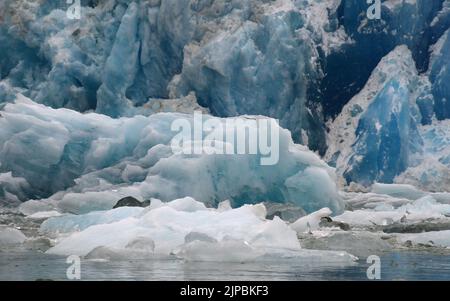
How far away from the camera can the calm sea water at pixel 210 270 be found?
723 centimetres

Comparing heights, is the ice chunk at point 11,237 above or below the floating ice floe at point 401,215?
below

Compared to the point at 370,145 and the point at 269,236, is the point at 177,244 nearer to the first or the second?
the point at 269,236

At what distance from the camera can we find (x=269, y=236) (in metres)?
9.79

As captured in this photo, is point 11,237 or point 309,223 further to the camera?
point 309,223

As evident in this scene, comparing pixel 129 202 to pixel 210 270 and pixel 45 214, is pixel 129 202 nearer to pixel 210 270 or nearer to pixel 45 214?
pixel 45 214

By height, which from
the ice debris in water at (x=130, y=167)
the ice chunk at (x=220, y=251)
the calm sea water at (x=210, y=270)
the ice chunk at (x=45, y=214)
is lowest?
the calm sea water at (x=210, y=270)

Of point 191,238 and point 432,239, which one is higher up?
point 432,239

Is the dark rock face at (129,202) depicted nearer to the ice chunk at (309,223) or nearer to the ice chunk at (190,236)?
the ice chunk at (190,236)

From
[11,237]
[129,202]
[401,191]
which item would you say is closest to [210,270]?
[11,237]

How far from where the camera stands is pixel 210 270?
783cm

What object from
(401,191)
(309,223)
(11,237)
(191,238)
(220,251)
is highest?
(401,191)

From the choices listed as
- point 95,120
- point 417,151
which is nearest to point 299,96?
point 417,151

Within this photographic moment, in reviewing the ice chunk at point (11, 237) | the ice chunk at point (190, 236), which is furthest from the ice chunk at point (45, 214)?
the ice chunk at point (190, 236)
